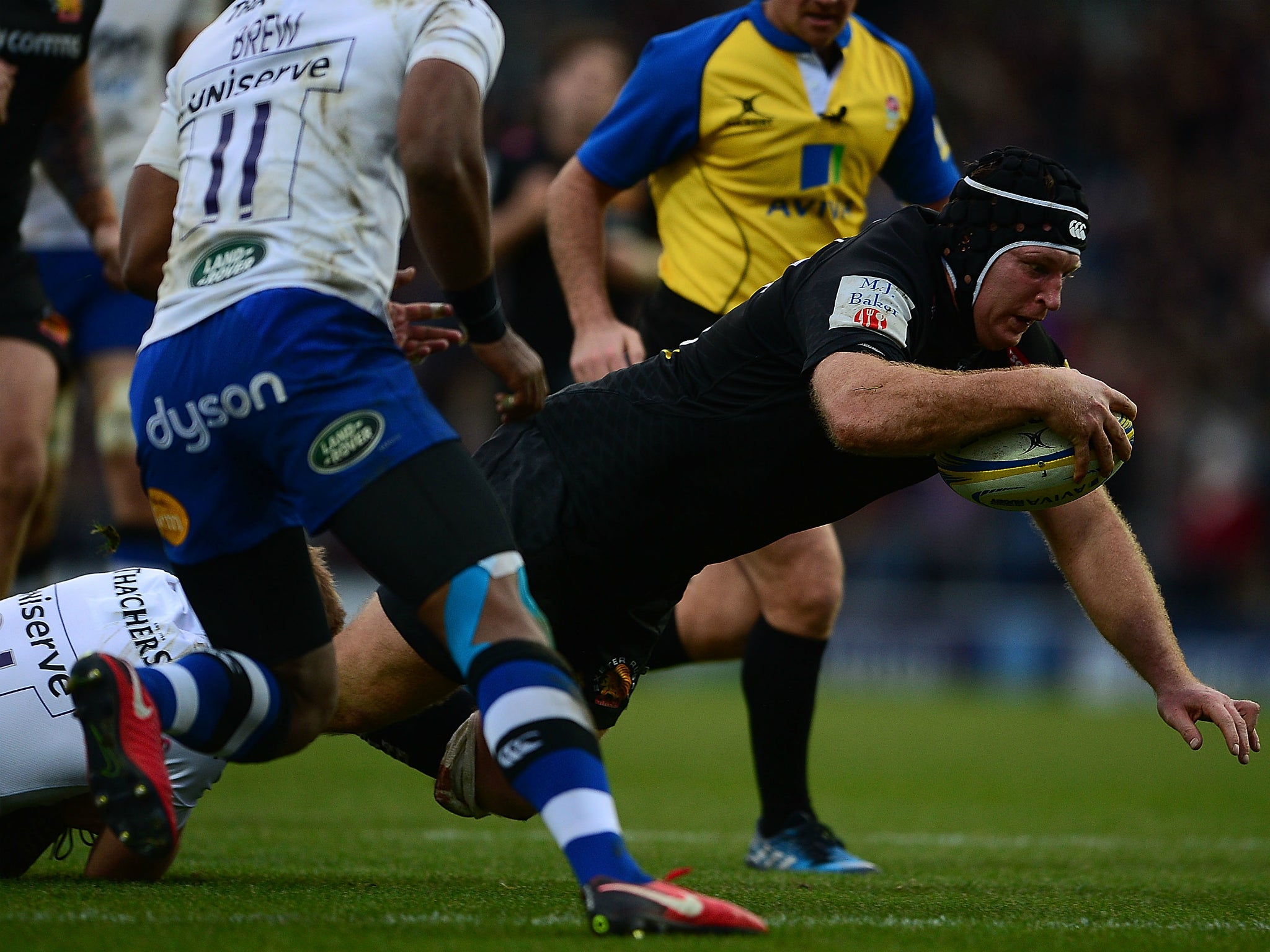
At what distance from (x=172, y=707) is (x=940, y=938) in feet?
5.22

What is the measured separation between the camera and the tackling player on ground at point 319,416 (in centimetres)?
288

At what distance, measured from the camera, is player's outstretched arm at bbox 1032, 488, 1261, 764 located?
12.0 ft

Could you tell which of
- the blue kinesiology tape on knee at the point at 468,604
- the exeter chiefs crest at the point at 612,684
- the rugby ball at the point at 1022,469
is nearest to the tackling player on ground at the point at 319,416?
the blue kinesiology tape on knee at the point at 468,604

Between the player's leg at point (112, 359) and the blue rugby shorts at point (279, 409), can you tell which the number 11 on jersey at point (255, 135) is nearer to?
the blue rugby shorts at point (279, 409)

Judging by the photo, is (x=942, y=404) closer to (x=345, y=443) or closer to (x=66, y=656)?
(x=345, y=443)

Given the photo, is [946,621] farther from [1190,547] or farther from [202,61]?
[202,61]

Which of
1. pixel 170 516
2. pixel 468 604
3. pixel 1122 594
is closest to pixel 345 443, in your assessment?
pixel 468 604

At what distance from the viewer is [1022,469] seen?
3418 millimetres

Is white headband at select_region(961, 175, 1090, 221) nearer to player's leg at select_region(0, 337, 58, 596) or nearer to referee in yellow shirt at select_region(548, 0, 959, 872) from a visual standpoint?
referee in yellow shirt at select_region(548, 0, 959, 872)

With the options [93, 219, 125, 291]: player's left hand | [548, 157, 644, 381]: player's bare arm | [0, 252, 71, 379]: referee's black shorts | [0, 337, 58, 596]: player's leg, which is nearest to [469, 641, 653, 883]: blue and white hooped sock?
[548, 157, 644, 381]: player's bare arm

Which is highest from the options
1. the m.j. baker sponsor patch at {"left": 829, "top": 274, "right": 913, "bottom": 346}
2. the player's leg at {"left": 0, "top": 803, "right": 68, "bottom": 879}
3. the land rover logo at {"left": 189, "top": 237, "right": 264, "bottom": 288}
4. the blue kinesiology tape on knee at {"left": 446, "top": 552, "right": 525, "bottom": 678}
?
the land rover logo at {"left": 189, "top": 237, "right": 264, "bottom": 288}

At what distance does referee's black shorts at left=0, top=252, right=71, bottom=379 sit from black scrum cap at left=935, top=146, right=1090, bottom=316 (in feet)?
10.8

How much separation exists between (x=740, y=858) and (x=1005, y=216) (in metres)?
2.40

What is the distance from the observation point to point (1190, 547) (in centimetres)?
1505
